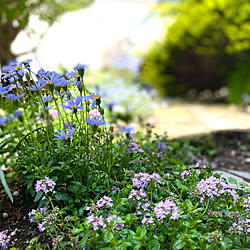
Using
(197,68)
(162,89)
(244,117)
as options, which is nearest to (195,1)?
(197,68)

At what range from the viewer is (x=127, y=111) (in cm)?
315

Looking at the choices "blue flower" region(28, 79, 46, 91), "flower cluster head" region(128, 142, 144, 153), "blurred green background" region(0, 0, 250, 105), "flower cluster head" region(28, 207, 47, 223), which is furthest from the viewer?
"blurred green background" region(0, 0, 250, 105)

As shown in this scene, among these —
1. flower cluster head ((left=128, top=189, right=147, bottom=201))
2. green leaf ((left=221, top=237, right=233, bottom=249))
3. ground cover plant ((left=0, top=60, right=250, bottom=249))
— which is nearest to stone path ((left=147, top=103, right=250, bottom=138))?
ground cover plant ((left=0, top=60, right=250, bottom=249))

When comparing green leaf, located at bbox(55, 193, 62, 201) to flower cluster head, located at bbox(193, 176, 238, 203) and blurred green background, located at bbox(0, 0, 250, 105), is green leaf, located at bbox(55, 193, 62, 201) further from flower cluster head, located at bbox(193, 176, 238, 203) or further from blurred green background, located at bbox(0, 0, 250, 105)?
blurred green background, located at bbox(0, 0, 250, 105)

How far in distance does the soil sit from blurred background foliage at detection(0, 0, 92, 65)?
161 centimetres

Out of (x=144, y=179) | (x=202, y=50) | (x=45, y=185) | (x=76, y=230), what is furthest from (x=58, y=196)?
(x=202, y=50)

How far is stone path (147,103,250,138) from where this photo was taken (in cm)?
253

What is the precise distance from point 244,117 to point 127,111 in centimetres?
124

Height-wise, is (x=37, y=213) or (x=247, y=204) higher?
(x=37, y=213)

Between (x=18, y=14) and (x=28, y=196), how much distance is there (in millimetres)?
1727

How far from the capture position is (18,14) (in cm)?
236

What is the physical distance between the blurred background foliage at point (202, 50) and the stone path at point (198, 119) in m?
0.33

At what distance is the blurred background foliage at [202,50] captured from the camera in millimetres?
3664

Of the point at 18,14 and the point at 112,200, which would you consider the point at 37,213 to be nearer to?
the point at 112,200
